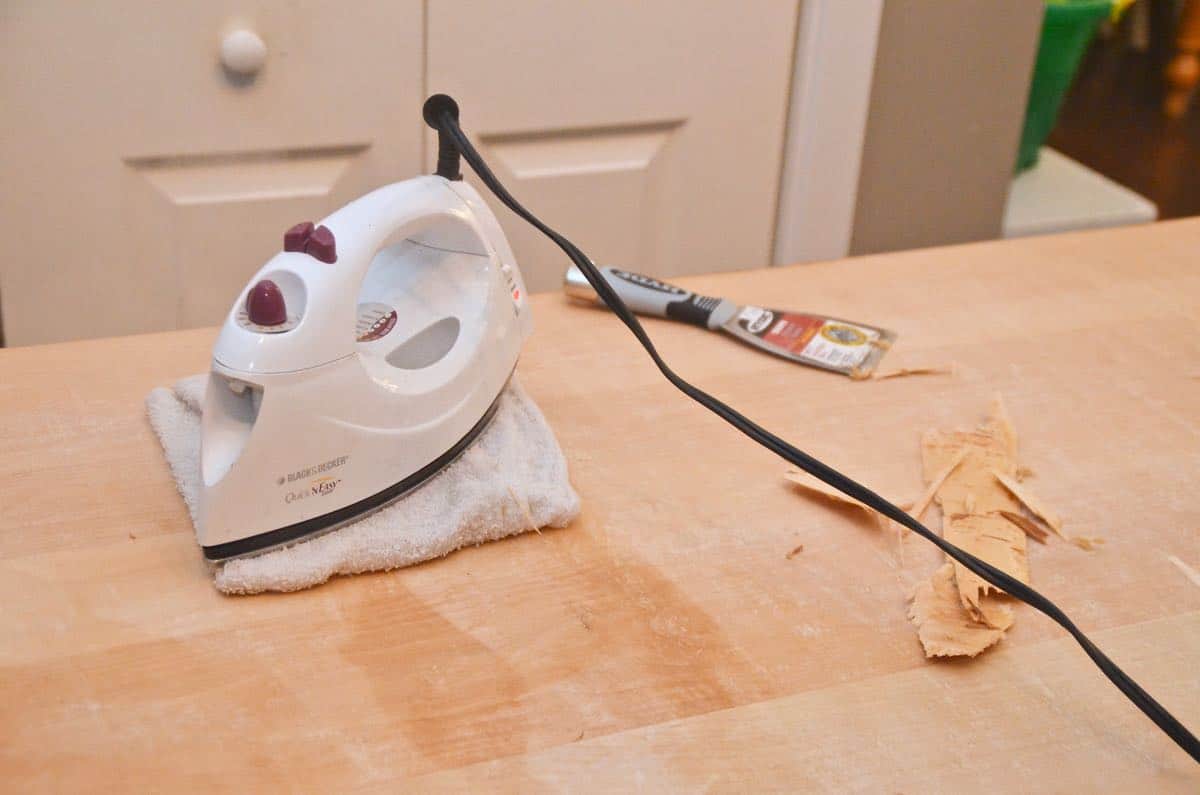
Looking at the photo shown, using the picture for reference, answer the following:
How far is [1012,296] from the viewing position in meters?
0.94

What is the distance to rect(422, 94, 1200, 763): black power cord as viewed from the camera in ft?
1.82

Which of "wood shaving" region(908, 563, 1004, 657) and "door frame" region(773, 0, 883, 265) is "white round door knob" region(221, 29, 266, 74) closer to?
"door frame" region(773, 0, 883, 265)

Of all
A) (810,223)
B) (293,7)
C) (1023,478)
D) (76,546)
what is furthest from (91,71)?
(1023,478)

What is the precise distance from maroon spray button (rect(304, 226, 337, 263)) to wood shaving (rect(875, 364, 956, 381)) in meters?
0.39

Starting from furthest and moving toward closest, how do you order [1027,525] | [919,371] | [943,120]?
[943,120]
[919,371]
[1027,525]

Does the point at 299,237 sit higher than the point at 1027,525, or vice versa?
the point at 299,237

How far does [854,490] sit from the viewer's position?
2.11 feet

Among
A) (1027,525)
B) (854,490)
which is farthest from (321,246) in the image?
(1027,525)

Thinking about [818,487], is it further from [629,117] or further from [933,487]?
[629,117]

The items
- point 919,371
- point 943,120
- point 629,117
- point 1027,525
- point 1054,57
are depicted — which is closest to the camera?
point 1027,525

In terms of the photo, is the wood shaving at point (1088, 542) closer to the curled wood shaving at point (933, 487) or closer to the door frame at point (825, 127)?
the curled wood shaving at point (933, 487)

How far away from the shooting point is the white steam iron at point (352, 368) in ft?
1.96

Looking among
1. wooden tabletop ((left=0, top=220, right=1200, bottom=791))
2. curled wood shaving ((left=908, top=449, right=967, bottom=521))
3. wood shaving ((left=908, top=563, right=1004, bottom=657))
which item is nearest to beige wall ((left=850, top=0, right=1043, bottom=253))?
wooden tabletop ((left=0, top=220, right=1200, bottom=791))

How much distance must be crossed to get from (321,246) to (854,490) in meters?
0.30
